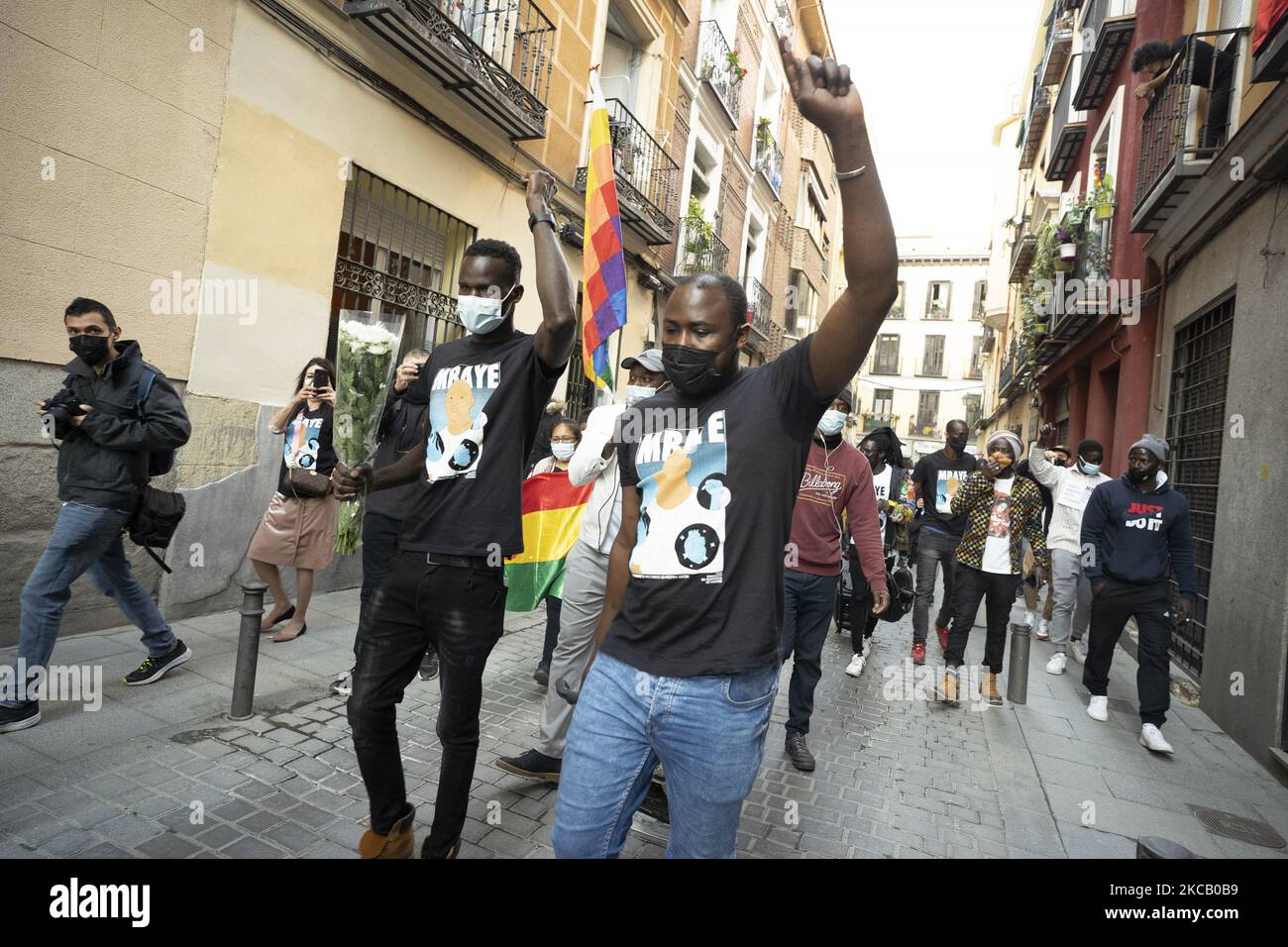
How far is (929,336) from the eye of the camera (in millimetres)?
44750

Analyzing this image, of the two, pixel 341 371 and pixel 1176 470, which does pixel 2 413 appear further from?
pixel 1176 470

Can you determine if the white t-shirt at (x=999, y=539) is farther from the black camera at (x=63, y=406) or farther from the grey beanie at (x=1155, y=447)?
the black camera at (x=63, y=406)

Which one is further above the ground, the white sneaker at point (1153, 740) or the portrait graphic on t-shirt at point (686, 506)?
the portrait graphic on t-shirt at point (686, 506)

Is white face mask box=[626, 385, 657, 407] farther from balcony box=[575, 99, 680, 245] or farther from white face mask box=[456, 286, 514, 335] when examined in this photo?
balcony box=[575, 99, 680, 245]

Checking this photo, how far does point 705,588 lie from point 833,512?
9.43ft

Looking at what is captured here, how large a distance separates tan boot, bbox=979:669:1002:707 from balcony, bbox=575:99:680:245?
815cm

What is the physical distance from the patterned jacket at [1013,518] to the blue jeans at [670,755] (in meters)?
4.61

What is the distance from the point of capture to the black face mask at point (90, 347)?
3.81m

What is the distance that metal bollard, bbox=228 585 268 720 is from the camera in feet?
13.1

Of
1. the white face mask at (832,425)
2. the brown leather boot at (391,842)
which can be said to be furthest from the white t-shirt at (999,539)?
the brown leather boot at (391,842)

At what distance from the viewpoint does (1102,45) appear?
11539 millimetres

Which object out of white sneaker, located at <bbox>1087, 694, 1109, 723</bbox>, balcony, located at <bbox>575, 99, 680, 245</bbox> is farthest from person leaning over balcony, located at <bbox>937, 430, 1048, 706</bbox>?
balcony, located at <bbox>575, 99, 680, 245</bbox>

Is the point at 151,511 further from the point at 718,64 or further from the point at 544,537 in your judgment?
the point at 718,64

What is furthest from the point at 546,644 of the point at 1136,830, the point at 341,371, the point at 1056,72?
the point at 1056,72
